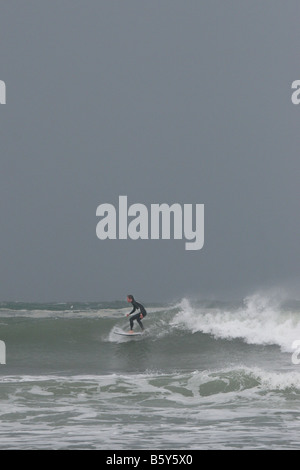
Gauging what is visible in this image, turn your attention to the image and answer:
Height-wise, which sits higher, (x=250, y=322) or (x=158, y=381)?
(x=250, y=322)

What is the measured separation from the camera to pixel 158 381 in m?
17.6

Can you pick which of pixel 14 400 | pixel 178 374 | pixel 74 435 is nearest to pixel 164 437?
pixel 74 435

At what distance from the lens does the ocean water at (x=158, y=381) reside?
11711 millimetres

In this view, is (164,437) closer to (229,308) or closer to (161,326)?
(161,326)

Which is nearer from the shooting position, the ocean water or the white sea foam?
the ocean water

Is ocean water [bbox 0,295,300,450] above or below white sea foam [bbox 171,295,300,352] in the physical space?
below

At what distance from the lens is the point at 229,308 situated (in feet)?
103

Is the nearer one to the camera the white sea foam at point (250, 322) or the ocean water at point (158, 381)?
the ocean water at point (158, 381)

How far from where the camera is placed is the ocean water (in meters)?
11.7

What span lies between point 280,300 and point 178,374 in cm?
1398

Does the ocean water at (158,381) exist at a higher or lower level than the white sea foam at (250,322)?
lower

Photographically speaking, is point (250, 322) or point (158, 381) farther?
point (250, 322)
